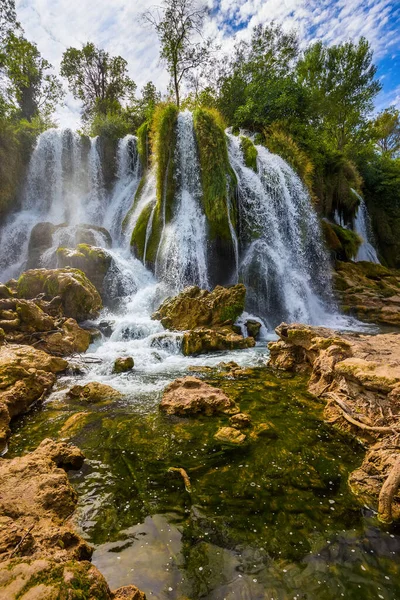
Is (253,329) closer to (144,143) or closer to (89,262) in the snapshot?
(89,262)

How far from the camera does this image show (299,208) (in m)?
14.3

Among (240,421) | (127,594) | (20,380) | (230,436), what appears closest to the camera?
(127,594)

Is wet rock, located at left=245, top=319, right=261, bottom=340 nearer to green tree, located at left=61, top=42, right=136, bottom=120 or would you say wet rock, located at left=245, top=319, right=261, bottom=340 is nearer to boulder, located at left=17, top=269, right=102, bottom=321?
boulder, located at left=17, top=269, right=102, bottom=321

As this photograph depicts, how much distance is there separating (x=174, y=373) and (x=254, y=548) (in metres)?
4.40

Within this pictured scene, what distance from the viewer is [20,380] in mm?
4633

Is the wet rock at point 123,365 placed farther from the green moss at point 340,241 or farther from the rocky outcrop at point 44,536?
the green moss at point 340,241

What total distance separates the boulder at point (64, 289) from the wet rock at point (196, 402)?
5898mm

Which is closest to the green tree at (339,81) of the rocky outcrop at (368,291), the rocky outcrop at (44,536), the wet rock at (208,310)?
the rocky outcrop at (368,291)

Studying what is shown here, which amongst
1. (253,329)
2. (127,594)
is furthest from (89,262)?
(127,594)

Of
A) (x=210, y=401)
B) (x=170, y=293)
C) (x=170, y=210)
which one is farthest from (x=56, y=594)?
(x=170, y=210)

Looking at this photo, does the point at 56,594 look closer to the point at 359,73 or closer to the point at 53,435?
the point at 53,435

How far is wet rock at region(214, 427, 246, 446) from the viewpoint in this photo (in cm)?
359

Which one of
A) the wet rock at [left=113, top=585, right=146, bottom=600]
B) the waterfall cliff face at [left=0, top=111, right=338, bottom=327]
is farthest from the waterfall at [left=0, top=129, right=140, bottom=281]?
the wet rock at [left=113, top=585, right=146, bottom=600]

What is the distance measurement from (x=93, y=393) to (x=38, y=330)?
3.72 m
